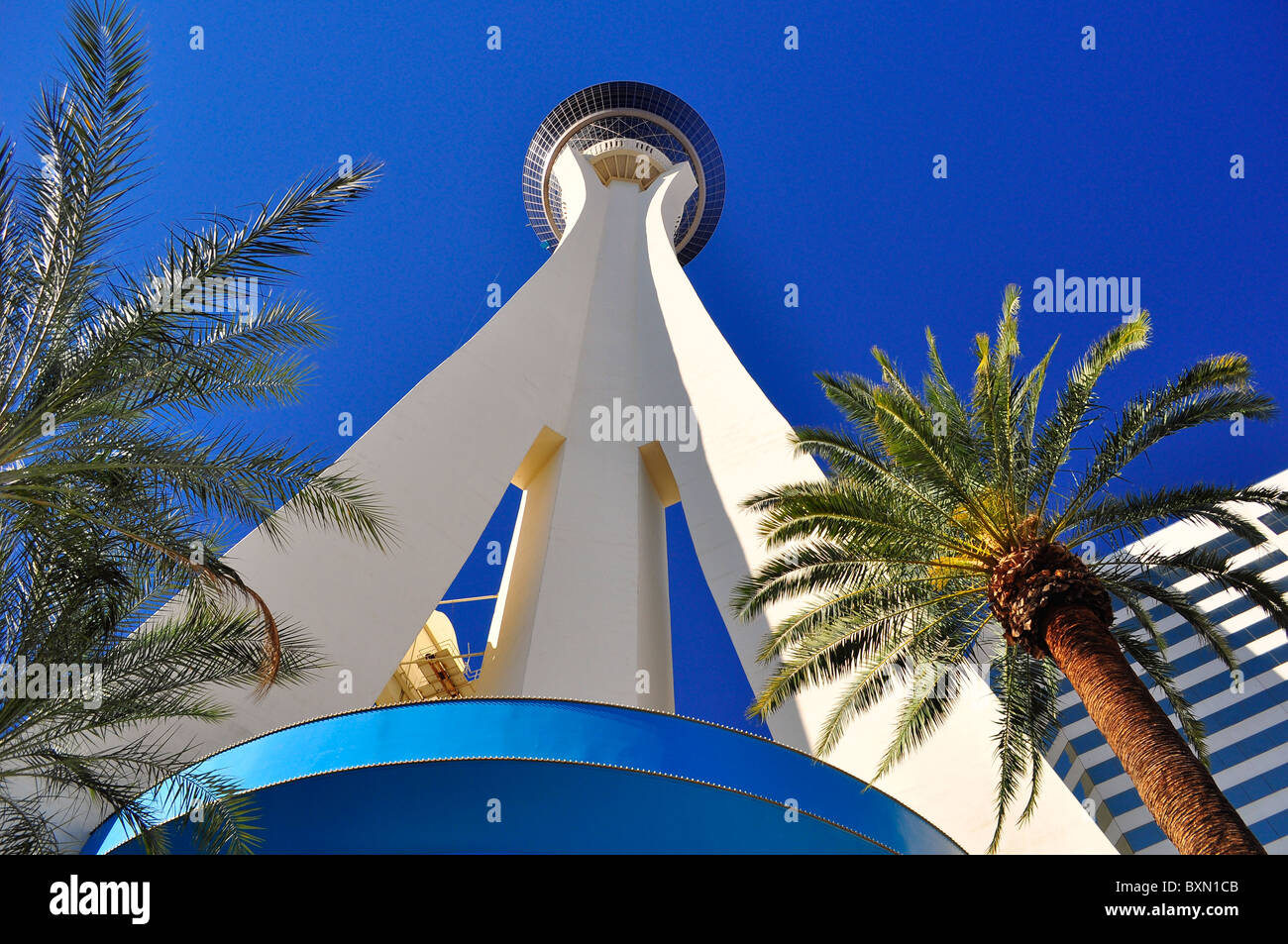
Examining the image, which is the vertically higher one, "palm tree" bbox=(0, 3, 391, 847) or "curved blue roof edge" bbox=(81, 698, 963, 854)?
"palm tree" bbox=(0, 3, 391, 847)

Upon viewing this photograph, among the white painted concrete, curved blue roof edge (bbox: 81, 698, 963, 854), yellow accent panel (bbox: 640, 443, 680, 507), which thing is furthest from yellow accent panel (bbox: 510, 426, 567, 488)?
curved blue roof edge (bbox: 81, 698, 963, 854)

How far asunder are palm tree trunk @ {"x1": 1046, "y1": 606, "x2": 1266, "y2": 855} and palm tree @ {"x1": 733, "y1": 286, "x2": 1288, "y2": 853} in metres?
0.11

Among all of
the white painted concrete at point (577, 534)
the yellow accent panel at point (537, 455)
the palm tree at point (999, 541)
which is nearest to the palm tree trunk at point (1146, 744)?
the palm tree at point (999, 541)

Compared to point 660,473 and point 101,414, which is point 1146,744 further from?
point 660,473

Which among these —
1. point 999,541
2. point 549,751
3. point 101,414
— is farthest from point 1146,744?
point 101,414

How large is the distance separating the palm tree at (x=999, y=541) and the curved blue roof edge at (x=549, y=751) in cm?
81

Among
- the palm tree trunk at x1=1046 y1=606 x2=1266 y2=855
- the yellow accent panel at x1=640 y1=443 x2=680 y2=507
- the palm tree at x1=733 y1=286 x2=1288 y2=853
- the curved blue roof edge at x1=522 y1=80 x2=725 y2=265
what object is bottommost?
the palm tree trunk at x1=1046 y1=606 x2=1266 y2=855

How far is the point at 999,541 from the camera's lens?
30.6 ft

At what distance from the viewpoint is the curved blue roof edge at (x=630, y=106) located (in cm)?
3272

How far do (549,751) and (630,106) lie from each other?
2821 centimetres

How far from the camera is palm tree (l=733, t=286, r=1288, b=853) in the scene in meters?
9.16

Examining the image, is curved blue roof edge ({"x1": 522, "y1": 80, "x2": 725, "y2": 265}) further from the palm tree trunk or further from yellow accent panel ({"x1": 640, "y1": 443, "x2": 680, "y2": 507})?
the palm tree trunk

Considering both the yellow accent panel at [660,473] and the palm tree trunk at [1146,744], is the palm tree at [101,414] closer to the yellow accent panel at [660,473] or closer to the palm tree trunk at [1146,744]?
the palm tree trunk at [1146,744]
